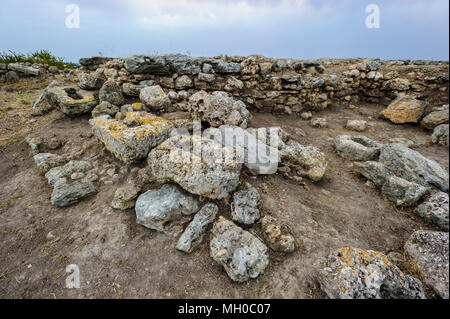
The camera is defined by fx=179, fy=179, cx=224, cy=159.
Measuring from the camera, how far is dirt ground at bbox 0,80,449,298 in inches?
108

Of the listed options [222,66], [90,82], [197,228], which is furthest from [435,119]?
[90,82]

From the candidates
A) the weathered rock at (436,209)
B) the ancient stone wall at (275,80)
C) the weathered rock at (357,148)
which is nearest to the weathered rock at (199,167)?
the ancient stone wall at (275,80)

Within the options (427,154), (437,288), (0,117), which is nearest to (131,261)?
(437,288)

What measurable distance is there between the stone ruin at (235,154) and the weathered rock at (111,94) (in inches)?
1.4

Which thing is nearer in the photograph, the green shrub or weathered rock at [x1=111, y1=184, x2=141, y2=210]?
weathered rock at [x1=111, y1=184, x2=141, y2=210]

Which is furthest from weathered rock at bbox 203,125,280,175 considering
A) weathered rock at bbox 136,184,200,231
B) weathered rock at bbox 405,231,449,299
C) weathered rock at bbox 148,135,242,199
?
weathered rock at bbox 405,231,449,299

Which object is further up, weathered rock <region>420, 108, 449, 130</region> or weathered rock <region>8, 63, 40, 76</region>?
weathered rock <region>8, 63, 40, 76</region>

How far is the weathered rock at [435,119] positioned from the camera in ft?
23.0

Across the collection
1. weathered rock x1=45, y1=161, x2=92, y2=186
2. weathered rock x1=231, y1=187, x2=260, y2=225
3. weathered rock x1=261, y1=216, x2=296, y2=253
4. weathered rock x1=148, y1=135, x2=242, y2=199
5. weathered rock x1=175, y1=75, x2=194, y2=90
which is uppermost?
weathered rock x1=175, y1=75, x2=194, y2=90

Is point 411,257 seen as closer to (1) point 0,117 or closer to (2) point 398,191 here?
(2) point 398,191

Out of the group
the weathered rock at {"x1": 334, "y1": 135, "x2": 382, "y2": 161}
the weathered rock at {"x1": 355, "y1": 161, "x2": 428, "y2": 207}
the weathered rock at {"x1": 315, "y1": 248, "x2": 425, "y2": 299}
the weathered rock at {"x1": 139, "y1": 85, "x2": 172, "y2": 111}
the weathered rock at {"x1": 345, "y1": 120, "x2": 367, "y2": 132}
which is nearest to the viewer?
the weathered rock at {"x1": 315, "y1": 248, "x2": 425, "y2": 299}

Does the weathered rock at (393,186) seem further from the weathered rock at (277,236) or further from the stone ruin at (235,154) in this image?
the weathered rock at (277,236)

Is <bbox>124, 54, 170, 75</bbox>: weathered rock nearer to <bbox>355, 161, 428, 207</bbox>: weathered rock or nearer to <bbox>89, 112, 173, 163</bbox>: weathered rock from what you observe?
<bbox>89, 112, 173, 163</bbox>: weathered rock

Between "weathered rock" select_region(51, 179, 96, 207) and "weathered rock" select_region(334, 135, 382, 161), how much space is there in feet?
25.0
